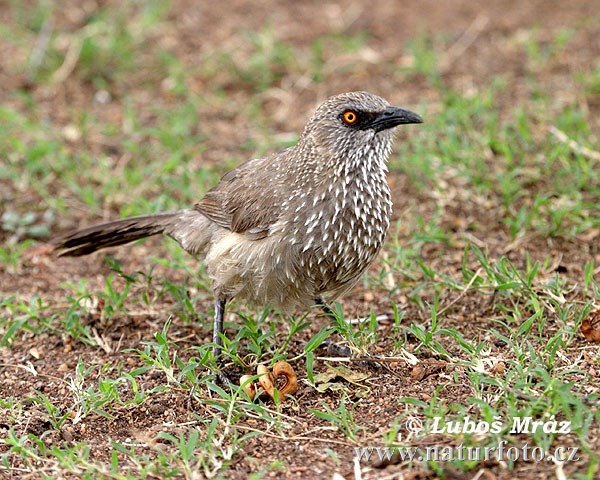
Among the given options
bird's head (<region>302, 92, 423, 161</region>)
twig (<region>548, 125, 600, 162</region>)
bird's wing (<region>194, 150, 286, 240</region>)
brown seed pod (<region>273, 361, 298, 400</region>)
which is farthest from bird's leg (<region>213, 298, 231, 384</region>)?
twig (<region>548, 125, 600, 162</region>)

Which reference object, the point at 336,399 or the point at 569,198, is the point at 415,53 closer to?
the point at 569,198

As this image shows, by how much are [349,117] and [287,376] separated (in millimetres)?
1394

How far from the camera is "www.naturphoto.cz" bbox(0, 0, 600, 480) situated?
3.46 m

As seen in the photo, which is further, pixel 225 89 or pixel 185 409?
pixel 225 89

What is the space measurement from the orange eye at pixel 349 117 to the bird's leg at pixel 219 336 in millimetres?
1217

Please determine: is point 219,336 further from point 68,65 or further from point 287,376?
point 68,65

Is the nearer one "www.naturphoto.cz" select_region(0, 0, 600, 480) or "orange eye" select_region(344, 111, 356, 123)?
"www.naturphoto.cz" select_region(0, 0, 600, 480)

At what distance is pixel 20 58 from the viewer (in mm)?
7977

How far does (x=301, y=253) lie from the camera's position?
4.12 metres

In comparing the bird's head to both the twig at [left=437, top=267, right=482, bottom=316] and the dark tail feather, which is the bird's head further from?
the dark tail feather

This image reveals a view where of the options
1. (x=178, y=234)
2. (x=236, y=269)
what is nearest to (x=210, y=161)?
(x=178, y=234)

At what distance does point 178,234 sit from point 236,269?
2.16 feet

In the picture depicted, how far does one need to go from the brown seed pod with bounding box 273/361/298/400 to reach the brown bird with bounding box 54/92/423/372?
370 mm

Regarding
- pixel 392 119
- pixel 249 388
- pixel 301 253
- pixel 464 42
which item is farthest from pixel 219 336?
pixel 464 42
